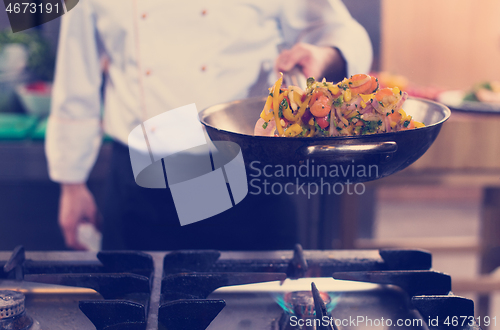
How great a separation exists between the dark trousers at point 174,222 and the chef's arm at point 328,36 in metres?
0.38

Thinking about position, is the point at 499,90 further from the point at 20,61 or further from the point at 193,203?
the point at 20,61

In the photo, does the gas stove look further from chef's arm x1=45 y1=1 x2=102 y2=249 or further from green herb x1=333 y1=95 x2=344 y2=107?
chef's arm x1=45 y1=1 x2=102 y2=249

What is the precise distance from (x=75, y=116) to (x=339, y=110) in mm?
857

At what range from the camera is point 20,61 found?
1550 millimetres

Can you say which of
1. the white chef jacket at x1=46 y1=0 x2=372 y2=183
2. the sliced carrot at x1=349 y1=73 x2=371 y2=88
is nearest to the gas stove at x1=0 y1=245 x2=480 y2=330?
the sliced carrot at x1=349 y1=73 x2=371 y2=88

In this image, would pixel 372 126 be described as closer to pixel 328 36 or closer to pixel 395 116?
pixel 395 116

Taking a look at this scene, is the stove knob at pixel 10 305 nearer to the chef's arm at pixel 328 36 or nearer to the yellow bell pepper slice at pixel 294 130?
the yellow bell pepper slice at pixel 294 130

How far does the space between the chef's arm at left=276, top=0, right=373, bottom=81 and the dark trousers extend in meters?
0.38

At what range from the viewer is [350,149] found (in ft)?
1.70

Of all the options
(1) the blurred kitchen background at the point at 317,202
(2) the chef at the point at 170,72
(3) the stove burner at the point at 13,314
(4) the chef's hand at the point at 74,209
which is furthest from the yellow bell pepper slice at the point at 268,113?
(4) the chef's hand at the point at 74,209

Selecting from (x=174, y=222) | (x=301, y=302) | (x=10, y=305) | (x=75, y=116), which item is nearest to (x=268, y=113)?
(x=301, y=302)

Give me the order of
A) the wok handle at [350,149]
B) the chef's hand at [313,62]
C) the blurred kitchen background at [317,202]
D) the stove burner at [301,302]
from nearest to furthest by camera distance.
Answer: the wok handle at [350,149]
the stove burner at [301,302]
the chef's hand at [313,62]
the blurred kitchen background at [317,202]

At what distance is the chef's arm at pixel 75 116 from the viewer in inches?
45.8

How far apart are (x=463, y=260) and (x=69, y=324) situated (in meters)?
2.21
